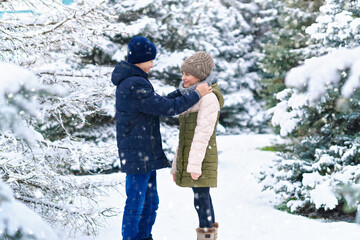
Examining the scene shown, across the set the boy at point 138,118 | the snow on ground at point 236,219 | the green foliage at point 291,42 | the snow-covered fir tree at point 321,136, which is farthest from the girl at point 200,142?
the green foliage at point 291,42

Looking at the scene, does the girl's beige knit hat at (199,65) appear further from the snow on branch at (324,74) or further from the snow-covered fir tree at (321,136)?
the snow on branch at (324,74)

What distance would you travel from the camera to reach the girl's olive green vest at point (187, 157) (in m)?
3.22

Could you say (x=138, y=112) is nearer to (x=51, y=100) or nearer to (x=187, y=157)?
(x=187, y=157)

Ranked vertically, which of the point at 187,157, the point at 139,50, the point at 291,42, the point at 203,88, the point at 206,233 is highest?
the point at 291,42

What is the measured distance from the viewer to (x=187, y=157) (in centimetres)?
328

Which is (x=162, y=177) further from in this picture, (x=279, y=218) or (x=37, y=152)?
(x=37, y=152)

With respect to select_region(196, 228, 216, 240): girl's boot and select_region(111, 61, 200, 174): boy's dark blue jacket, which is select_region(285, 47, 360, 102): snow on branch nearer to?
select_region(111, 61, 200, 174): boy's dark blue jacket

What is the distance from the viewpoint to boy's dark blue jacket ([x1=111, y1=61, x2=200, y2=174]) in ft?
10.00

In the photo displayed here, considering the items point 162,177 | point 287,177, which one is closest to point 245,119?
point 162,177

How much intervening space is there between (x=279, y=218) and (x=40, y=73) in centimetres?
343

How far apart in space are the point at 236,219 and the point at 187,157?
194 cm

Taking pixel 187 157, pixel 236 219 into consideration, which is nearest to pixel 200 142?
pixel 187 157

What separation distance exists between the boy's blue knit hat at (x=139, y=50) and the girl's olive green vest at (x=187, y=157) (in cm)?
64

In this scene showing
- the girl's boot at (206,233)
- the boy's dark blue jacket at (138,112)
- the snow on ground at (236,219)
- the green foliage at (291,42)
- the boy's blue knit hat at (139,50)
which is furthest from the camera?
the green foliage at (291,42)
